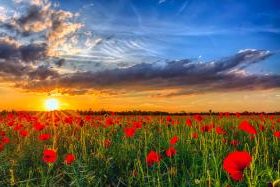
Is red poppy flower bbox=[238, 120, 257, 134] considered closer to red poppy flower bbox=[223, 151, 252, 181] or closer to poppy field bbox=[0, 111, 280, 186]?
poppy field bbox=[0, 111, 280, 186]

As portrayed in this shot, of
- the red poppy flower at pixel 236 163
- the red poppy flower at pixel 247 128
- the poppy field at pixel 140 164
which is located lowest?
the poppy field at pixel 140 164

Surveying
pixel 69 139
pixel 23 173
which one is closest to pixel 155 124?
pixel 69 139

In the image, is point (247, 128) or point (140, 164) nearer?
point (140, 164)

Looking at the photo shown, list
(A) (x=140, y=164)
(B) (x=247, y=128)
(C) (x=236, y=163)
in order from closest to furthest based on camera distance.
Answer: (C) (x=236, y=163)
(A) (x=140, y=164)
(B) (x=247, y=128)

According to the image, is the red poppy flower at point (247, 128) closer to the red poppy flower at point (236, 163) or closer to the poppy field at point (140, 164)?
the poppy field at point (140, 164)

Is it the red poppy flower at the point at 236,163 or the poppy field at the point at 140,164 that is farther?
the poppy field at the point at 140,164

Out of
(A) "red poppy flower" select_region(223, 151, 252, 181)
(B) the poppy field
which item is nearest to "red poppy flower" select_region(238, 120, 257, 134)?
(B) the poppy field

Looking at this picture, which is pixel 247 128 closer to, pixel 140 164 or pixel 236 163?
pixel 140 164

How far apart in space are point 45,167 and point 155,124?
5767 mm

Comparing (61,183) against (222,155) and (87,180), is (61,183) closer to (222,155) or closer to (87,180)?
(87,180)

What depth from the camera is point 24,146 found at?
322 inches

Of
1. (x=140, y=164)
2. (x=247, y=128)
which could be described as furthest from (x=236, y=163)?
(x=247, y=128)

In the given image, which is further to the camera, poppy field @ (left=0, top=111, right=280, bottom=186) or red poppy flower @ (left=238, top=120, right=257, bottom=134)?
red poppy flower @ (left=238, top=120, right=257, bottom=134)

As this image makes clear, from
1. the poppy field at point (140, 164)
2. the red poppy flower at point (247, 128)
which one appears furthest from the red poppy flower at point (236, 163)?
the red poppy flower at point (247, 128)
